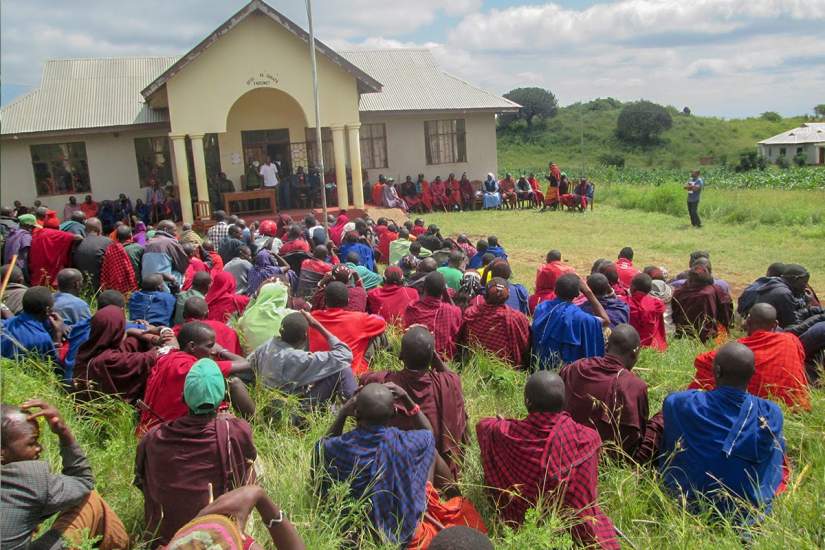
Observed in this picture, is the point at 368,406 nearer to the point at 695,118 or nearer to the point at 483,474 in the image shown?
the point at 483,474

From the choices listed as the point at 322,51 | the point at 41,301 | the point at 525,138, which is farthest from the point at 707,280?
the point at 525,138

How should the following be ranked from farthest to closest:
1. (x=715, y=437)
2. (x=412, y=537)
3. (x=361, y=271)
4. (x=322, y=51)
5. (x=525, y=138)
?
(x=525, y=138) → (x=322, y=51) → (x=361, y=271) → (x=715, y=437) → (x=412, y=537)

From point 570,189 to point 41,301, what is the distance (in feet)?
58.2

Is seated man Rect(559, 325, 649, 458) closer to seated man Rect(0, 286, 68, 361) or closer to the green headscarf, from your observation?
the green headscarf

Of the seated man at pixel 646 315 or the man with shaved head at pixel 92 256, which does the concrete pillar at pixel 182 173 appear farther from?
the seated man at pixel 646 315

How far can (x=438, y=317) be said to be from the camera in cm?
608

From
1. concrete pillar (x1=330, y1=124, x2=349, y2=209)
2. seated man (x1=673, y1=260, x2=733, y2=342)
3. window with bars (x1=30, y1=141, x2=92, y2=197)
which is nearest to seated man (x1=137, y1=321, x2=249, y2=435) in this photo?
seated man (x1=673, y1=260, x2=733, y2=342)

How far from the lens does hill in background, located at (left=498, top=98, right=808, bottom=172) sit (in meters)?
48.4

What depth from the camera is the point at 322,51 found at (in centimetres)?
1614

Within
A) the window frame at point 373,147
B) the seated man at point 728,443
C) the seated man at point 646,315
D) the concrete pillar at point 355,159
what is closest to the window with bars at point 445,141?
the window frame at point 373,147

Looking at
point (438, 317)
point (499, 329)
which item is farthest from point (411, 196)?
point (499, 329)

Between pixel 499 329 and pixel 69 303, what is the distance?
12.5 ft

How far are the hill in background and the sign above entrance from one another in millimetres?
30122

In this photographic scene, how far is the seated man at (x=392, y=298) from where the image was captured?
6988 millimetres
